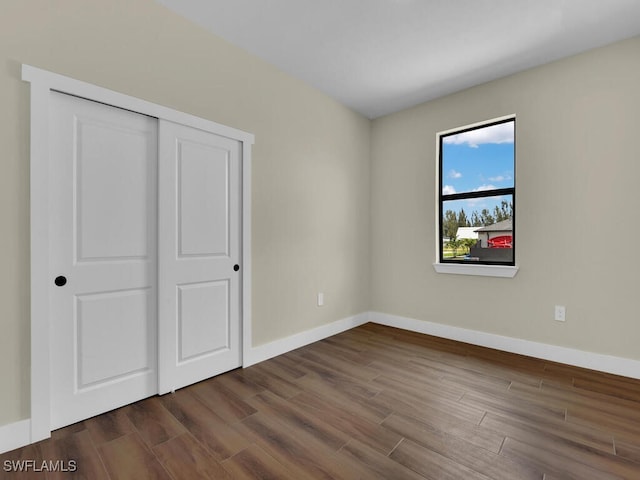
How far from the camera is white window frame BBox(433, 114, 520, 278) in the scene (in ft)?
9.85

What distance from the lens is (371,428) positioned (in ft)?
5.82

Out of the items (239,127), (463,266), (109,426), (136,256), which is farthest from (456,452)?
(239,127)

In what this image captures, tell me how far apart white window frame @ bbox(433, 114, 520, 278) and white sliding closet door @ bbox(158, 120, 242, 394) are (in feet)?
7.28

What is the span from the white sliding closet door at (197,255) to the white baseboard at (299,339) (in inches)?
6.7

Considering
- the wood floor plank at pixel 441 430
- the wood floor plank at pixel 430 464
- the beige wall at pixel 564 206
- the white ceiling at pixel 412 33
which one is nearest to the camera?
the wood floor plank at pixel 430 464

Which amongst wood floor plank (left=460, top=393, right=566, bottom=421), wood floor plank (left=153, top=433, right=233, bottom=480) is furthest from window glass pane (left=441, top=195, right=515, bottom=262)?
wood floor plank (left=153, top=433, right=233, bottom=480)

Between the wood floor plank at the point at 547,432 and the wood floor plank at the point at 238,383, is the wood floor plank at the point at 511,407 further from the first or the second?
the wood floor plank at the point at 238,383

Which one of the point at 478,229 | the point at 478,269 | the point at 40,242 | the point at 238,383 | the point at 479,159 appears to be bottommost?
the point at 238,383

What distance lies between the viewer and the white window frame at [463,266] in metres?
3.00

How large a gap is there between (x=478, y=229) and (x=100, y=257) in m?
3.37

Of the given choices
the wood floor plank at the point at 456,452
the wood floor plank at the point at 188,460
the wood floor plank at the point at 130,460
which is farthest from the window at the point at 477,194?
the wood floor plank at the point at 130,460

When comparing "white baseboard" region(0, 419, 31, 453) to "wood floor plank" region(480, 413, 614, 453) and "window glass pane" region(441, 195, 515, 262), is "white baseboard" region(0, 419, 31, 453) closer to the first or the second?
"wood floor plank" region(480, 413, 614, 453)

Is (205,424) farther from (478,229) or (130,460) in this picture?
(478,229)

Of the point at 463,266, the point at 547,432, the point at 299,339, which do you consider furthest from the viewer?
the point at 463,266
